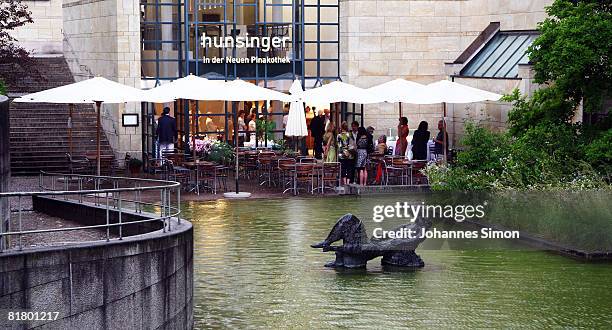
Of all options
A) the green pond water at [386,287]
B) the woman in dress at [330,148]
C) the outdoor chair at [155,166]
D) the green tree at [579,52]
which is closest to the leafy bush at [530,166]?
the green tree at [579,52]

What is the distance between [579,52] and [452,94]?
8246 mm

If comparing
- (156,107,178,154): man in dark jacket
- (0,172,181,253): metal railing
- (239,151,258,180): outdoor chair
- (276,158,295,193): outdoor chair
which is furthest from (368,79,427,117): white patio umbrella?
(0,172,181,253): metal railing

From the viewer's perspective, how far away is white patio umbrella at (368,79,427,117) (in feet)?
114

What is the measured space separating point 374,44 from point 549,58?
55.7ft

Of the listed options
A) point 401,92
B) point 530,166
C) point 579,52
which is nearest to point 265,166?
point 401,92

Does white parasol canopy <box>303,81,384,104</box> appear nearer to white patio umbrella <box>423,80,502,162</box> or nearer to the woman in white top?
white patio umbrella <box>423,80,502,162</box>

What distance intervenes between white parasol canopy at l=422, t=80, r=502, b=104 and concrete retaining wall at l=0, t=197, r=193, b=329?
57.9ft

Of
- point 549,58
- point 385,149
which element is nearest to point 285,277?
point 549,58

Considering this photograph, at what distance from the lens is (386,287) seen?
68.3 feet

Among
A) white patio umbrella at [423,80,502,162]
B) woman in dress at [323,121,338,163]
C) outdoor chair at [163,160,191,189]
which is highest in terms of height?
white patio umbrella at [423,80,502,162]

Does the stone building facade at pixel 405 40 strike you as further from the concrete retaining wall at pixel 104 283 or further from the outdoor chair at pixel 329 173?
the concrete retaining wall at pixel 104 283

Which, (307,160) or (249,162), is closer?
(307,160)

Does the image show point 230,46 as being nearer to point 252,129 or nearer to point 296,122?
point 252,129

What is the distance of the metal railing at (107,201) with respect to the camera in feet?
51.2
